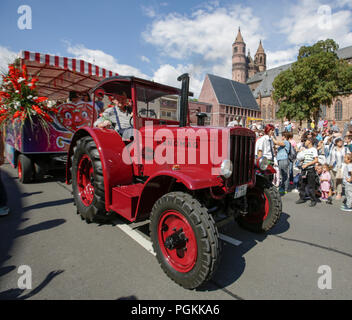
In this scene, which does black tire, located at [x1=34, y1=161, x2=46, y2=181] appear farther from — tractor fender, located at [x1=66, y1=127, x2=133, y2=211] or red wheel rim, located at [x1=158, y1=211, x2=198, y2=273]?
red wheel rim, located at [x1=158, y1=211, x2=198, y2=273]

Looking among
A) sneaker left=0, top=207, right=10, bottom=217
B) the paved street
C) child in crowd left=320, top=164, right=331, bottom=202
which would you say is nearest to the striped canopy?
sneaker left=0, top=207, right=10, bottom=217

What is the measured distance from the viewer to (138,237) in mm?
3016

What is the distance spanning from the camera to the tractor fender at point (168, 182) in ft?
6.59

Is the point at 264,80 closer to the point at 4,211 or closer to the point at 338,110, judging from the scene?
the point at 338,110

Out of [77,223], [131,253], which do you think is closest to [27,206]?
[77,223]

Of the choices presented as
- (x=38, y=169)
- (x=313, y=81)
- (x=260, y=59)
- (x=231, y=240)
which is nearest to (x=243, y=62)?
(x=260, y=59)

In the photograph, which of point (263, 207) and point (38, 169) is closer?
point (263, 207)

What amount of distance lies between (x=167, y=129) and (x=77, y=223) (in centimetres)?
218

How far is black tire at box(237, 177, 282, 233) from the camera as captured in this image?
2.94 metres

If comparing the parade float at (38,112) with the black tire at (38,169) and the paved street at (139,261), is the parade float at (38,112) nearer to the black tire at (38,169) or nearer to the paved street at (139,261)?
the black tire at (38,169)

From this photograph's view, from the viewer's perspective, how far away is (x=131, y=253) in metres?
2.63

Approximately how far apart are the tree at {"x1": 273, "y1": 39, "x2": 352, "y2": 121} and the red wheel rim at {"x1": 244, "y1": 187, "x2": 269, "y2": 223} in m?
32.2

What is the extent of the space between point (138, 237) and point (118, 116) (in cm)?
191
